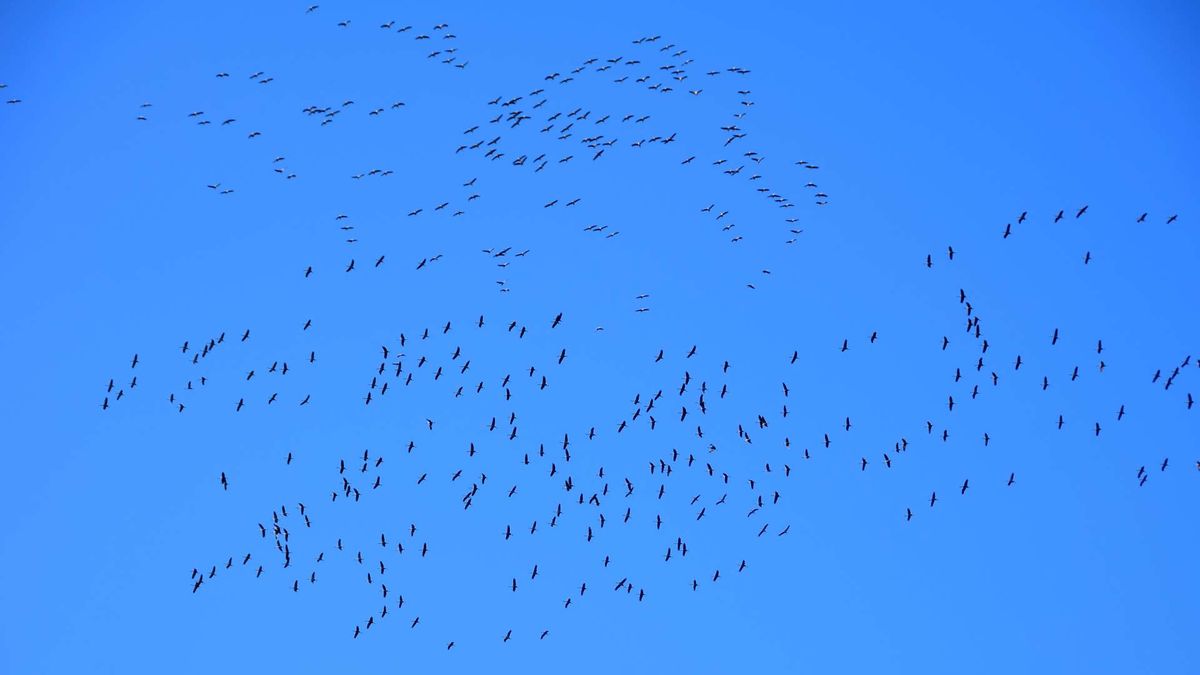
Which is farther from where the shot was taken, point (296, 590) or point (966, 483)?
point (966, 483)

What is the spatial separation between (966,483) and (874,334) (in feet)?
13.9

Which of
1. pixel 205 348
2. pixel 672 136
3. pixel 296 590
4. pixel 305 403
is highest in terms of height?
pixel 672 136

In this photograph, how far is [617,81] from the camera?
2170 centimetres

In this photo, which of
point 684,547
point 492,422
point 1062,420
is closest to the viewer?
point 492,422

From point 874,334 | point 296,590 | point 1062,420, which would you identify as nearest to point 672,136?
point 874,334

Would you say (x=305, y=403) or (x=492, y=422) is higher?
(x=492, y=422)

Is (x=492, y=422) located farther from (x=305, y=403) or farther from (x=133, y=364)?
(x=133, y=364)

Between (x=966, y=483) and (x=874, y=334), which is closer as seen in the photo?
(x=874, y=334)

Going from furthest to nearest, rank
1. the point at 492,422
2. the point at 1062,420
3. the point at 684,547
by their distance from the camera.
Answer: the point at 684,547 → the point at 1062,420 → the point at 492,422

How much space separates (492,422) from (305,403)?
577 centimetres

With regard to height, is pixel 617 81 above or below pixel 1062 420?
above

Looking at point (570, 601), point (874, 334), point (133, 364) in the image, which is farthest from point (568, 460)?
point (133, 364)

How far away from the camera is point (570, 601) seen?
2141 centimetres

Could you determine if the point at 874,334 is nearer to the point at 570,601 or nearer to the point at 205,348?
the point at 570,601
